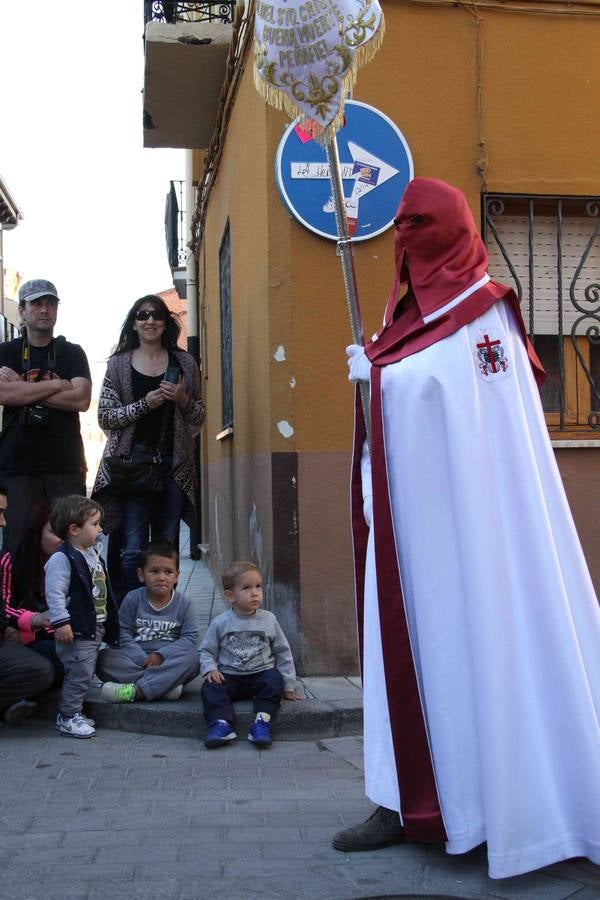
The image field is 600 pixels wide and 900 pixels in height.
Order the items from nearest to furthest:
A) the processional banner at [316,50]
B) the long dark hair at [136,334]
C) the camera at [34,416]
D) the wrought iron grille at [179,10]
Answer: the processional banner at [316,50] → the camera at [34,416] → the long dark hair at [136,334] → the wrought iron grille at [179,10]

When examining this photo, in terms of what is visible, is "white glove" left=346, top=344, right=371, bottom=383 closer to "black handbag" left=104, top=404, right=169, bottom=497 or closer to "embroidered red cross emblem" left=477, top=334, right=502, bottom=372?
"embroidered red cross emblem" left=477, top=334, right=502, bottom=372

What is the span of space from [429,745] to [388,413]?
1060 millimetres

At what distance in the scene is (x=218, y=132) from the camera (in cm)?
897

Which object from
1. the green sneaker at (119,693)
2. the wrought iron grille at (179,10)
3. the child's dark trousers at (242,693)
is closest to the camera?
the child's dark trousers at (242,693)

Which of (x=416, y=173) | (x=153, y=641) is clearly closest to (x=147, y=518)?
(x=153, y=641)

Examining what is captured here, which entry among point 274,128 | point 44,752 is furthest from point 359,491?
point 274,128

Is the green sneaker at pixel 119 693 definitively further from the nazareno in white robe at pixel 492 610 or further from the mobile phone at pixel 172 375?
the nazareno in white robe at pixel 492 610

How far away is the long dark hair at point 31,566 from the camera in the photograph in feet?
18.9

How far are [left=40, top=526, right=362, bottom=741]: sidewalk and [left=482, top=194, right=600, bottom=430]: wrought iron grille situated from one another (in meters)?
2.10

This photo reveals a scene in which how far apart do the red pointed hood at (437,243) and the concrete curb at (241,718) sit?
253cm

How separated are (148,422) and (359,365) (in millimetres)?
3171

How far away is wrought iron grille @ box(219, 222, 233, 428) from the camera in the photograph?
8.61m

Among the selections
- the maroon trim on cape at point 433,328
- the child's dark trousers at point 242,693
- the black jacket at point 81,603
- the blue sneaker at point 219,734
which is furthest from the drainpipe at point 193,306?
the maroon trim on cape at point 433,328

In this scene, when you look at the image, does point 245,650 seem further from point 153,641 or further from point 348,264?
point 348,264
